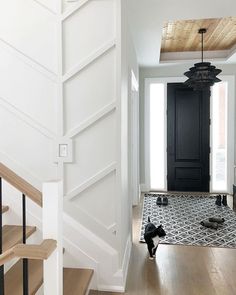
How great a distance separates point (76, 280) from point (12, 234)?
614 mm

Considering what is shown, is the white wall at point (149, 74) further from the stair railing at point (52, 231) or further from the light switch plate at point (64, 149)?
the stair railing at point (52, 231)

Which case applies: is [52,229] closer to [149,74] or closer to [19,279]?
[19,279]

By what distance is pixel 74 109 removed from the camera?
7.99 feet

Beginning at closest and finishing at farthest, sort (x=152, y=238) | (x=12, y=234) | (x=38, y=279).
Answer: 1. (x=38, y=279)
2. (x=12, y=234)
3. (x=152, y=238)

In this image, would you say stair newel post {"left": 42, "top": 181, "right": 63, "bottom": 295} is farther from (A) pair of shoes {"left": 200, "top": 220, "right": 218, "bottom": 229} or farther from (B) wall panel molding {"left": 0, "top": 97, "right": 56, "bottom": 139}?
(A) pair of shoes {"left": 200, "top": 220, "right": 218, "bottom": 229}

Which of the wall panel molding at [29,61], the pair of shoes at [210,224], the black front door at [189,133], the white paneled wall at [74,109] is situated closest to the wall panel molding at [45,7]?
the white paneled wall at [74,109]

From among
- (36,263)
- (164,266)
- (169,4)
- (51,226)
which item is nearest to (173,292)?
(164,266)

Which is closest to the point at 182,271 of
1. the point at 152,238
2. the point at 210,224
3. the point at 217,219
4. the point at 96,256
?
the point at 152,238

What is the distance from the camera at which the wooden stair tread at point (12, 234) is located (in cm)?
201

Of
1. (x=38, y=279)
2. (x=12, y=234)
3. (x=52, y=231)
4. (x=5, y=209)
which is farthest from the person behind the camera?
(x=5, y=209)

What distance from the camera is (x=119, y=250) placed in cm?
243

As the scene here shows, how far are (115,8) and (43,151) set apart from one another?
1362 mm

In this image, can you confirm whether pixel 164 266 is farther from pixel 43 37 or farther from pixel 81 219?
pixel 43 37

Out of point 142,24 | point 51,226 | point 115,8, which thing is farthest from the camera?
point 142,24
